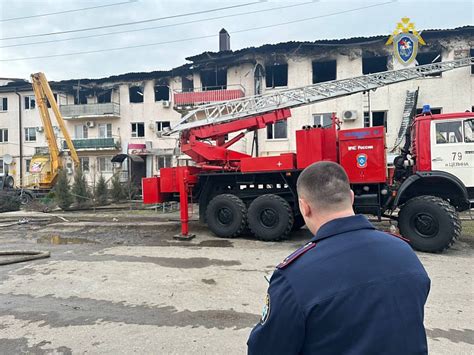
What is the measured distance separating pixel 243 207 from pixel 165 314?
5304 millimetres

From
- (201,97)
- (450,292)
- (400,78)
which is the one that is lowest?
(450,292)

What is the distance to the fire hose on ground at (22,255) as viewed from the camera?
25.0 ft

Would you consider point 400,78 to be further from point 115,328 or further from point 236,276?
point 115,328

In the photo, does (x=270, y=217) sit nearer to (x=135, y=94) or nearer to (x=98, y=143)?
(x=98, y=143)

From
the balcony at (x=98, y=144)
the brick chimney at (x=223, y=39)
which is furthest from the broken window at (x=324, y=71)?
the balcony at (x=98, y=144)

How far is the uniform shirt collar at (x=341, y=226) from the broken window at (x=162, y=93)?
29566 mm

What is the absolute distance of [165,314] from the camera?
4.62 meters

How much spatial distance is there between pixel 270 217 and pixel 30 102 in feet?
106

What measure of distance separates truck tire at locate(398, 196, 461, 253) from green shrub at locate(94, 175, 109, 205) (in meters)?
18.1

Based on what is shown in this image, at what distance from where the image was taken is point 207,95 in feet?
83.9

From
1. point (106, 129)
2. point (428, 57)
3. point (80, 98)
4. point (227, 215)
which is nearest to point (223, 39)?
point (106, 129)

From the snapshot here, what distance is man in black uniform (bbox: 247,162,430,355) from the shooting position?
1.36 meters

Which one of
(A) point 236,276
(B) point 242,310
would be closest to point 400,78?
(A) point 236,276

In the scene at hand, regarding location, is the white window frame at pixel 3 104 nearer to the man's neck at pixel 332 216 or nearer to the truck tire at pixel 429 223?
the truck tire at pixel 429 223
